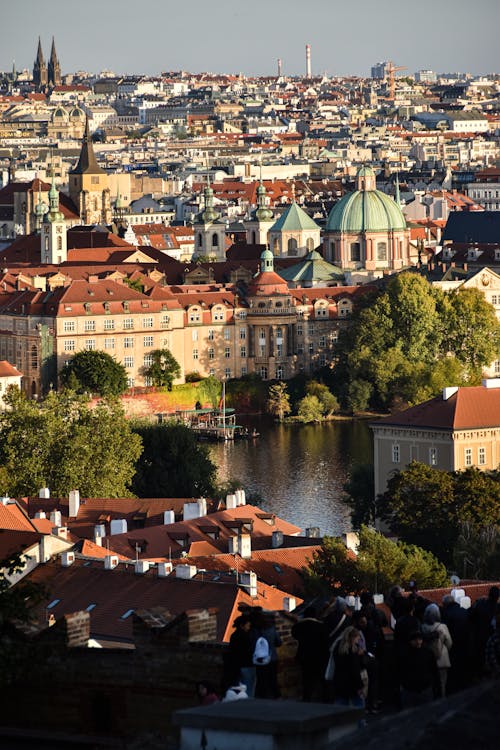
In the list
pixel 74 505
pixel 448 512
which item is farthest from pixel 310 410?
pixel 448 512

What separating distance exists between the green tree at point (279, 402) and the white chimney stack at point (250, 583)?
41131mm

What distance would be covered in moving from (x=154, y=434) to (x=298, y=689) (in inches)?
1364

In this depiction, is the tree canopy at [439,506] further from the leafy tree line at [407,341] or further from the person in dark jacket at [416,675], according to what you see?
the leafy tree line at [407,341]

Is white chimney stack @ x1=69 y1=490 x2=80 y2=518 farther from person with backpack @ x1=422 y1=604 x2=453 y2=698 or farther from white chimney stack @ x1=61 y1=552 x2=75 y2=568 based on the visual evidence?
person with backpack @ x1=422 y1=604 x2=453 y2=698

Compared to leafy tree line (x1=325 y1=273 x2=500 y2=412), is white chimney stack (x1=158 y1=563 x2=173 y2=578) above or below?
below

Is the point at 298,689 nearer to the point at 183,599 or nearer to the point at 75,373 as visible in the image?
the point at 183,599

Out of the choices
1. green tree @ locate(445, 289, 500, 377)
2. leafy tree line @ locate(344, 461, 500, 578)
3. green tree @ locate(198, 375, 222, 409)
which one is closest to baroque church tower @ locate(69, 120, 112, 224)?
green tree @ locate(198, 375, 222, 409)

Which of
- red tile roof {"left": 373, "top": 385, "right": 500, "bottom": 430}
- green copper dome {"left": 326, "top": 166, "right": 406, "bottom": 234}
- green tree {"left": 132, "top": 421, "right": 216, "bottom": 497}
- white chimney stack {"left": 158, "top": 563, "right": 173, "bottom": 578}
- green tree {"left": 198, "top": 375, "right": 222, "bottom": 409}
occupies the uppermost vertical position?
green copper dome {"left": 326, "top": 166, "right": 406, "bottom": 234}

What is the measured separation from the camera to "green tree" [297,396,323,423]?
6391 cm

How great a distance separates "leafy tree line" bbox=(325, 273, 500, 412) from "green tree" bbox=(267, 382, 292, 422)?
4.40ft

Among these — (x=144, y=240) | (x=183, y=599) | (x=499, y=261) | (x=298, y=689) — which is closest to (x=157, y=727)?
(x=298, y=689)

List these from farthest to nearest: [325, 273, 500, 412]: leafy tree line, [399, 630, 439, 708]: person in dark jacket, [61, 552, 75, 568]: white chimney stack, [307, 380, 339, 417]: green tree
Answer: [325, 273, 500, 412]: leafy tree line
[307, 380, 339, 417]: green tree
[61, 552, 75, 568]: white chimney stack
[399, 630, 439, 708]: person in dark jacket

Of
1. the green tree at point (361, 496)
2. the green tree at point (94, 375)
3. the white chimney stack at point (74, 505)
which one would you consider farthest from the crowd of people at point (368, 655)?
the green tree at point (94, 375)

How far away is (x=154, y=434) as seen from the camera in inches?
1838
